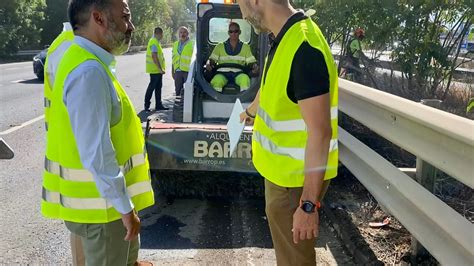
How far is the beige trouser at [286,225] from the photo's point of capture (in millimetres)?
→ 2225

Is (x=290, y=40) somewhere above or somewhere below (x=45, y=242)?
above

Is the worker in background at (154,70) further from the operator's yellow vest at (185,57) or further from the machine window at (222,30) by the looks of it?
the machine window at (222,30)

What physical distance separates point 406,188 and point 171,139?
245cm

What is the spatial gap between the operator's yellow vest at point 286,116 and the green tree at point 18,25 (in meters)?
30.3

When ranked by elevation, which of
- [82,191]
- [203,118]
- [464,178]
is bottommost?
[203,118]

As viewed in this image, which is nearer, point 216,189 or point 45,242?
point 45,242

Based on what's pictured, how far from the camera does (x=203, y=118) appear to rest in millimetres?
6594

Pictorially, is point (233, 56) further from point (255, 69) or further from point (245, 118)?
point (245, 118)

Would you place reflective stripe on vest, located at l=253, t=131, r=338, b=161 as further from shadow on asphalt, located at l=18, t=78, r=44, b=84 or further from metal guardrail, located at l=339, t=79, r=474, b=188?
shadow on asphalt, located at l=18, t=78, r=44, b=84

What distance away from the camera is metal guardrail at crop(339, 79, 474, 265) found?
197cm

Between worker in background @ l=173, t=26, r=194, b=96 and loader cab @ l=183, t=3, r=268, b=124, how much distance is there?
11.7ft

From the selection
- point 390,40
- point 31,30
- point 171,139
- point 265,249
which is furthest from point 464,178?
point 31,30

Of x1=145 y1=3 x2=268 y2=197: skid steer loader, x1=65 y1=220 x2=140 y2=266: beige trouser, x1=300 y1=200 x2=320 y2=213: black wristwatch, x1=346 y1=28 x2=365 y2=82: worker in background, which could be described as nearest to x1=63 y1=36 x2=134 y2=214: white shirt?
x1=65 y1=220 x2=140 y2=266: beige trouser

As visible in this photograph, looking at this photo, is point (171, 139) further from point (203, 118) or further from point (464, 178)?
point (464, 178)
